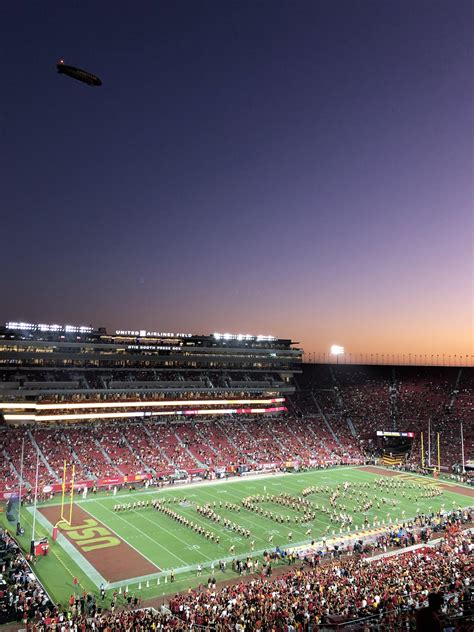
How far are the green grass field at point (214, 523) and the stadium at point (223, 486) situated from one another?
0.17 meters

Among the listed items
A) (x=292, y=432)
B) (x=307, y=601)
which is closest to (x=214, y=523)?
(x=307, y=601)

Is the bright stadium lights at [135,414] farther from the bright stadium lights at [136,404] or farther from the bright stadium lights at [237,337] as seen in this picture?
the bright stadium lights at [237,337]

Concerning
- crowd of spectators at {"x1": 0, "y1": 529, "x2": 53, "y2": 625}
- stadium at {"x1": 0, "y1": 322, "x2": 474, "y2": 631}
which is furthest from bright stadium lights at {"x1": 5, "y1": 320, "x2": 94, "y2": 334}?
crowd of spectators at {"x1": 0, "y1": 529, "x2": 53, "y2": 625}

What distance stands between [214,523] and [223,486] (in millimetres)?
12029

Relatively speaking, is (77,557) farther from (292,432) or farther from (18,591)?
(292,432)

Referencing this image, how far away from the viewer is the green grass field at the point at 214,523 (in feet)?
84.8

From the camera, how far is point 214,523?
35.1m

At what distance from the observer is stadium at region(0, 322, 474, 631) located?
19.9 meters

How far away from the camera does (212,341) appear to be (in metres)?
79.3

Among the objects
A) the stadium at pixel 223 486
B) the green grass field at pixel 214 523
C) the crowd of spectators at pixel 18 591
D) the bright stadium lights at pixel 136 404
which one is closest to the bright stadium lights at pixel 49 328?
the stadium at pixel 223 486

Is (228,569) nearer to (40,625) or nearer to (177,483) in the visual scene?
(40,625)

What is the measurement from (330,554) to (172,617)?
13369mm

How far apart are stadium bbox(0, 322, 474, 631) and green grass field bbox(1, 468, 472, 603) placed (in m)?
0.17

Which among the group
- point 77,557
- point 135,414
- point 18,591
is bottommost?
point 77,557
